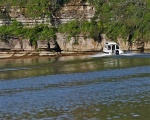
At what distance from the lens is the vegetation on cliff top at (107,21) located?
69312 millimetres

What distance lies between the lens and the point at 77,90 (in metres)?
36.0

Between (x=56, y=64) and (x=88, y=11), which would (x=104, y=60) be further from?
(x=88, y=11)

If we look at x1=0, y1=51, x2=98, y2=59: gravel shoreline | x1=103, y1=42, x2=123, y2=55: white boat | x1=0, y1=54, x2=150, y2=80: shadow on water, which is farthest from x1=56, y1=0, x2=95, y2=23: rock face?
x1=0, y1=54, x2=150, y2=80: shadow on water

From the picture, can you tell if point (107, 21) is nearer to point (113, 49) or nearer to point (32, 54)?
point (113, 49)

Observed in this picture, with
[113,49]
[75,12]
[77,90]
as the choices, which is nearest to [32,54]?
[75,12]

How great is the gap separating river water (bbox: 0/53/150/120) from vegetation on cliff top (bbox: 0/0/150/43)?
12.3 meters

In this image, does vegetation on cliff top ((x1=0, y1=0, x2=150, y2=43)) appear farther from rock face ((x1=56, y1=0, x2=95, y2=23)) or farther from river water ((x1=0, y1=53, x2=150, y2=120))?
river water ((x1=0, y1=53, x2=150, y2=120))

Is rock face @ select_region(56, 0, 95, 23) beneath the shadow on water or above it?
above

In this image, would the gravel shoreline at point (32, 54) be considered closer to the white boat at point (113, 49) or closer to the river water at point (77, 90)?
the white boat at point (113, 49)

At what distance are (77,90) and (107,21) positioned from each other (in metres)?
36.1

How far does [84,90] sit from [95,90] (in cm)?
74

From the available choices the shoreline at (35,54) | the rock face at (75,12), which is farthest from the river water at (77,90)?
the rock face at (75,12)

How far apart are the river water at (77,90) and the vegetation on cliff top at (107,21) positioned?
1229cm

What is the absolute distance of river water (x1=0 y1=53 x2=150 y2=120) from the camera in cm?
2753
